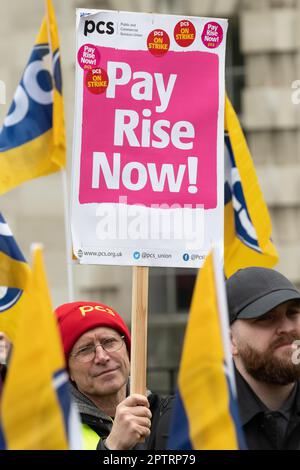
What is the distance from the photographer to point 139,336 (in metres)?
4.60

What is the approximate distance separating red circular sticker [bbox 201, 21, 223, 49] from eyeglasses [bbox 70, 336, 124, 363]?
120 centimetres

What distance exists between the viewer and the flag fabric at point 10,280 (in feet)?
18.4

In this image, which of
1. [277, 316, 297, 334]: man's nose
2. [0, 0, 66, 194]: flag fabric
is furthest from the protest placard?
[0, 0, 66, 194]: flag fabric

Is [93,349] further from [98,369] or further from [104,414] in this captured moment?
[104,414]

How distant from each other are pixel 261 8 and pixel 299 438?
7.78m

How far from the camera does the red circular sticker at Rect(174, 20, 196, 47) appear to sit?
5.01 metres

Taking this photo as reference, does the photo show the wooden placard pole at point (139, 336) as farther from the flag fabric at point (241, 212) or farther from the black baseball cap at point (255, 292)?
the flag fabric at point (241, 212)

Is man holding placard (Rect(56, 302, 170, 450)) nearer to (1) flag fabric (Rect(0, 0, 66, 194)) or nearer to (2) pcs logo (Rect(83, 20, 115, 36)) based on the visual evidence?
(2) pcs logo (Rect(83, 20, 115, 36))

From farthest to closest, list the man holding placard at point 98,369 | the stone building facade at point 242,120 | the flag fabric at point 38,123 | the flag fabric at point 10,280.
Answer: the stone building facade at point 242,120, the flag fabric at point 38,123, the flag fabric at point 10,280, the man holding placard at point 98,369

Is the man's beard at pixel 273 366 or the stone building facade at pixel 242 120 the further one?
the stone building facade at pixel 242 120

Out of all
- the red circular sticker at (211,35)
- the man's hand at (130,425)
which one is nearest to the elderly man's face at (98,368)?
the man's hand at (130,425)

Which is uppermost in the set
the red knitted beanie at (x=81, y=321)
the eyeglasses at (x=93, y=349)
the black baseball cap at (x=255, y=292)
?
the black baseball cap at (x=255, y=292)

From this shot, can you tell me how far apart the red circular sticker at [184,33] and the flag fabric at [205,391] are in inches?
65.5

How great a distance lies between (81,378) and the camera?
16.2ft
